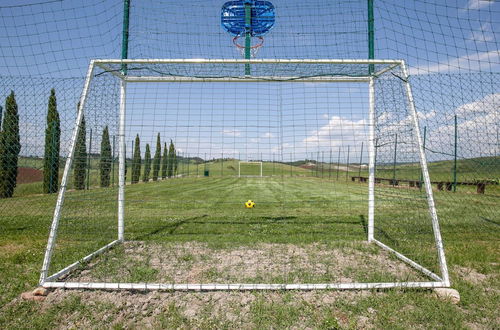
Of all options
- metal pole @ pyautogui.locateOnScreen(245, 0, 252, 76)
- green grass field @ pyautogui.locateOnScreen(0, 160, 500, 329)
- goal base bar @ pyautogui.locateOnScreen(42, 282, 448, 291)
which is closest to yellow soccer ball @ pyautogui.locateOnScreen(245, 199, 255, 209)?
green grass field @ pyautogui.locateOnScreen(0, 160, 500, 329)

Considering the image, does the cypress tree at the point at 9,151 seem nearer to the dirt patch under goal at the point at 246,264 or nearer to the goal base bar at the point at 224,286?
the dirt patch under goal at the point at 246,264

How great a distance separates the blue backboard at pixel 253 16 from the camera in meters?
6.25

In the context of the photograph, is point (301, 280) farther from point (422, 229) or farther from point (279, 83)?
point (422, 229)

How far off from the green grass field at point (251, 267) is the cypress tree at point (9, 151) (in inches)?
318

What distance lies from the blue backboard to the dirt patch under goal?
4.29 meters

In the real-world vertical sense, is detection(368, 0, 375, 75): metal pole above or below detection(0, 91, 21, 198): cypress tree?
above

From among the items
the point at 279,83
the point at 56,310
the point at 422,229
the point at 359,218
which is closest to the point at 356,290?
the point at 56,310

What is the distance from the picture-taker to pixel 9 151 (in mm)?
15602

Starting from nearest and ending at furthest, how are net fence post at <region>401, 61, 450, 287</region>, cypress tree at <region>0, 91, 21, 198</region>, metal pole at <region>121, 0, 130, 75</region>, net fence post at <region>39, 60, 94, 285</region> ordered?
1. net fence post at <region>39, 60, 94, 285</region>
2. net fence post at <region>401, 61, 450, 287</region>
3. metal pole at <region>121, 0, 130, 75</region>
4. cypress tree at <region>0, 91, 21, 198</region>

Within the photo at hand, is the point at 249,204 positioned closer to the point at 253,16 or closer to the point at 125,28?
the point at 253,16

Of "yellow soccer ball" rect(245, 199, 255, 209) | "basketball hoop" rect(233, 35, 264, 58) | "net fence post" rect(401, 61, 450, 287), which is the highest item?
"basketball hoop" rect(233, 35, 264, 58)

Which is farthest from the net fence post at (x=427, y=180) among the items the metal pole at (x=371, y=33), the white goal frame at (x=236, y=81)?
the metal pole at (x=371, y=33)

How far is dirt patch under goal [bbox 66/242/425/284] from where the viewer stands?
4445mm

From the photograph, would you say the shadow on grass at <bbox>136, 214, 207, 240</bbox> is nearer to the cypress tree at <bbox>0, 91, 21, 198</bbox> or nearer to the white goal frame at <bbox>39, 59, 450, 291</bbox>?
the white goal frame at <bbox>39, 59, 450, 291</bbox>
